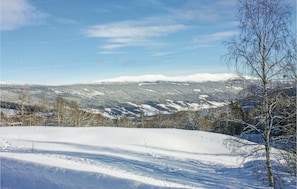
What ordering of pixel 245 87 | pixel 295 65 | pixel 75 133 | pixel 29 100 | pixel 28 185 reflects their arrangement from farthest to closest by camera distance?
pixel 29 100 → pixel 75 133 → pixel 245 87 → pixel 295 65 → pixel 28 185

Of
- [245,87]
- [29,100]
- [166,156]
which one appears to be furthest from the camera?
[29,100]

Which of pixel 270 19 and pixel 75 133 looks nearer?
pixel 270 19

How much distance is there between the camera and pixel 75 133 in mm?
21641

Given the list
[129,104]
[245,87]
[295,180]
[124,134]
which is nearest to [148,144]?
[124,134]

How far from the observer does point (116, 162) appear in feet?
41.2

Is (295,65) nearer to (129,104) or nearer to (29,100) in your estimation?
(29,100)

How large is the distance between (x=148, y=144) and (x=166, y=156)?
4.23m

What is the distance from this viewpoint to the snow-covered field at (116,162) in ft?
22.5

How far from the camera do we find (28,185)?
646cm

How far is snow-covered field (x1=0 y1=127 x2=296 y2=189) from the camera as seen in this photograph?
686cm

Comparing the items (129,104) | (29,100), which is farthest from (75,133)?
(129,104)

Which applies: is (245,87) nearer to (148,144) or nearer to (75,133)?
(148,144)

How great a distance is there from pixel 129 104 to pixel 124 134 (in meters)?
168

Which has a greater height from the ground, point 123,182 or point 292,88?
point 292,88
